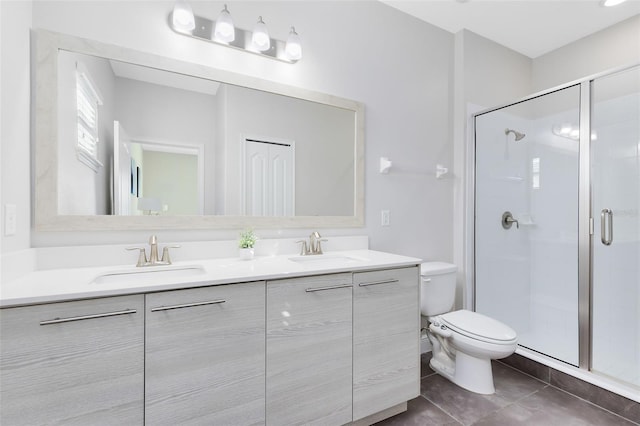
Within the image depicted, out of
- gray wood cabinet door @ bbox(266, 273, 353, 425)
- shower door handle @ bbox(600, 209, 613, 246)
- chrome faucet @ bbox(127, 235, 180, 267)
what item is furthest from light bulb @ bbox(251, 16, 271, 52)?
shower door handle @ bbox(600, 209, 613, 246)

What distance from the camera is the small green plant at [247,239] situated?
5.20 ft

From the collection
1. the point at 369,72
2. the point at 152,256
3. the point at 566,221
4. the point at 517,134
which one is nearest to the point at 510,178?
the point at 517,134

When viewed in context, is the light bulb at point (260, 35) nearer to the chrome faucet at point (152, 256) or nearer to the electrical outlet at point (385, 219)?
the chrome faucet at point (152, 256)

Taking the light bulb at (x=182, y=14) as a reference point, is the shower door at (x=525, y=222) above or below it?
below

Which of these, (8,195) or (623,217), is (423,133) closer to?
(623,217)

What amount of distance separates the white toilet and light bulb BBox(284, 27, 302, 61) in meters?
1.60

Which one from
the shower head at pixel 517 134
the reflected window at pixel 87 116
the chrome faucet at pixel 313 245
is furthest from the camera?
the shower head at pixel 517 134

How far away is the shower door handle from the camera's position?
1.91m

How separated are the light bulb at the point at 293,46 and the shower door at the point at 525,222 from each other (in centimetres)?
163

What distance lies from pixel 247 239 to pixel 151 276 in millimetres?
477

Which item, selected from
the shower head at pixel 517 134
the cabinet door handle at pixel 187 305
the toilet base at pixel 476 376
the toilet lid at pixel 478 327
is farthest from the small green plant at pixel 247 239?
the shower head at pixel 517 134

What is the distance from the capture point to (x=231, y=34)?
159cm

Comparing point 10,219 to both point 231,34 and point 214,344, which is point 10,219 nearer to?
point 214,344

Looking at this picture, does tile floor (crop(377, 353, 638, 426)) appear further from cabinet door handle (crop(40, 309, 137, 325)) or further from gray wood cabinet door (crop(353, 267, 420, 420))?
cabinet door handle (crop(40, 309, 137, 325))
